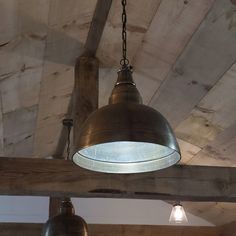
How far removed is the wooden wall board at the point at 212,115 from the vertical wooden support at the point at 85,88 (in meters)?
0.97

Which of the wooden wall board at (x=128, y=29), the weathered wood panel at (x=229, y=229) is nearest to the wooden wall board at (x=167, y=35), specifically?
the wooden wall board at (x=128, y=29)

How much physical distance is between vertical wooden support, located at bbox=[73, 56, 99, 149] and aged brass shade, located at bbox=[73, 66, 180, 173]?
1.46 m

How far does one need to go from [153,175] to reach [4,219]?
445 centimetres

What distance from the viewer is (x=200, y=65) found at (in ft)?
11.9

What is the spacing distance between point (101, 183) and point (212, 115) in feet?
4.42

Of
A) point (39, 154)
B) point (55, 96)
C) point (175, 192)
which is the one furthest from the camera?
point (39, 154)

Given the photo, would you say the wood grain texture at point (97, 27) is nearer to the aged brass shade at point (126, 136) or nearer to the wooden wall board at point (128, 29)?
the wooden wall board at point (128, 29)

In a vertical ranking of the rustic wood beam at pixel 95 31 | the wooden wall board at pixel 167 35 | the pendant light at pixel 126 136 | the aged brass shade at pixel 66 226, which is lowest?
the pendant light at pixel 126 136

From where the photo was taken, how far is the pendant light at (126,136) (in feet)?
6.02

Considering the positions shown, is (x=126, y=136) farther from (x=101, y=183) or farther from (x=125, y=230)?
(x=125, y=230)

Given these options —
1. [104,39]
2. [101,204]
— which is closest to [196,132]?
[104,39]

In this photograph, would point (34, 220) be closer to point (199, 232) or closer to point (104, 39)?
point (199, 232)

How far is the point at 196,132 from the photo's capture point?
4.66 metres

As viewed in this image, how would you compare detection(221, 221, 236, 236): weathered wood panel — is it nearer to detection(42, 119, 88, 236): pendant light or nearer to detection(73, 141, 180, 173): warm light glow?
detection(42, 119, 88, 236): pendant light
